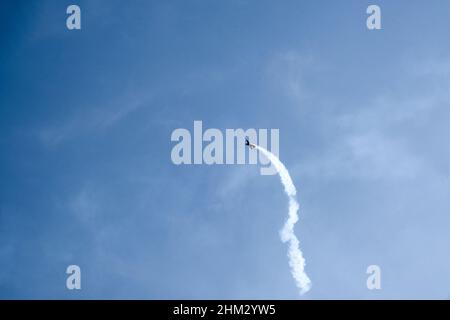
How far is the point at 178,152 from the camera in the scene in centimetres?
8450
